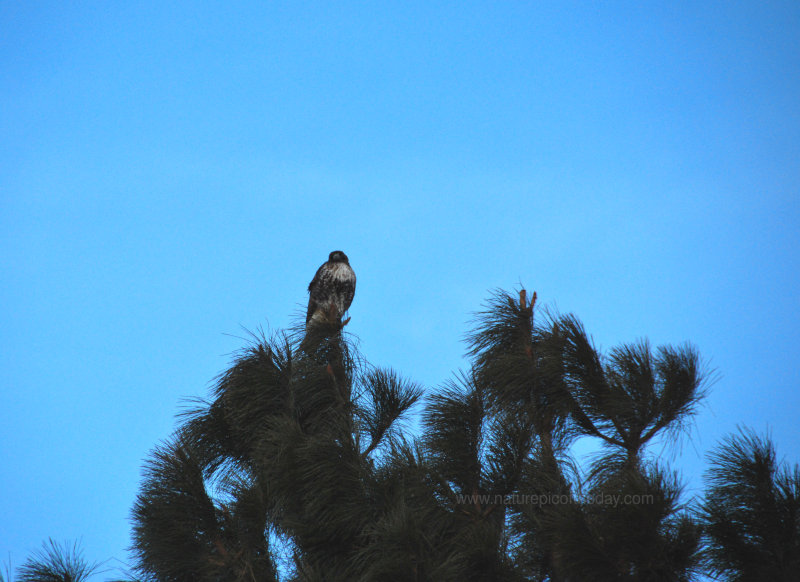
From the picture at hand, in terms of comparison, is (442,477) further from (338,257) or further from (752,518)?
(338,257)

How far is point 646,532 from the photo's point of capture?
5.14 m

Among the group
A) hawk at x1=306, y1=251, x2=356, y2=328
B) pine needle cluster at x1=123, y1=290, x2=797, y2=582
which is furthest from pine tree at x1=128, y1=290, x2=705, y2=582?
hawk at x1=306, y1=251, x2=356, y2=328

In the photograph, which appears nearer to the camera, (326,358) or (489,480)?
(489,480)

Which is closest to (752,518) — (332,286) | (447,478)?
(447,478)

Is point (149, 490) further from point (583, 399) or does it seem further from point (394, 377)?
point (583, 399)

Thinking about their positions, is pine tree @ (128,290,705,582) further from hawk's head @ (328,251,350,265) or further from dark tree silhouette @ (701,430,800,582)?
hawk's head @ (328,251,350,265)

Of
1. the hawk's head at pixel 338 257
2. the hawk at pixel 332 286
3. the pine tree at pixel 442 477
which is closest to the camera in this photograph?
the pine tree at pixel 442 477

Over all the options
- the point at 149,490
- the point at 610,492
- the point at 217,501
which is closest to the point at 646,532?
the point at 610,492

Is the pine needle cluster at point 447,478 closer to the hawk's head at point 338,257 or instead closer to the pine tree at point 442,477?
the pine tree at point 442,477

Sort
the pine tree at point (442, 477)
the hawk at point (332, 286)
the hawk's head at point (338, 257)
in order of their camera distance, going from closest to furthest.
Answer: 1. the pine tree at point (442, 477)
2. the hawk at point (332, 286)
3. the hawk's head at point (338, 257)

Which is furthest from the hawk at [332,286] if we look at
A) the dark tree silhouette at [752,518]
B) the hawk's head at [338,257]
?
the dark tree silhouette at [752,518]

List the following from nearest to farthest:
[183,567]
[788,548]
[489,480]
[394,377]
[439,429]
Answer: [788,548]
[183,567]
[489,480]
[439,429]
[394,377]

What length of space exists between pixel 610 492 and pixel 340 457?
204 centimetres

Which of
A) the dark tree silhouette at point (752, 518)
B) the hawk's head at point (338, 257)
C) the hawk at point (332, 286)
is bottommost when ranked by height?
the dark tree silhouette at point (752, 518)
